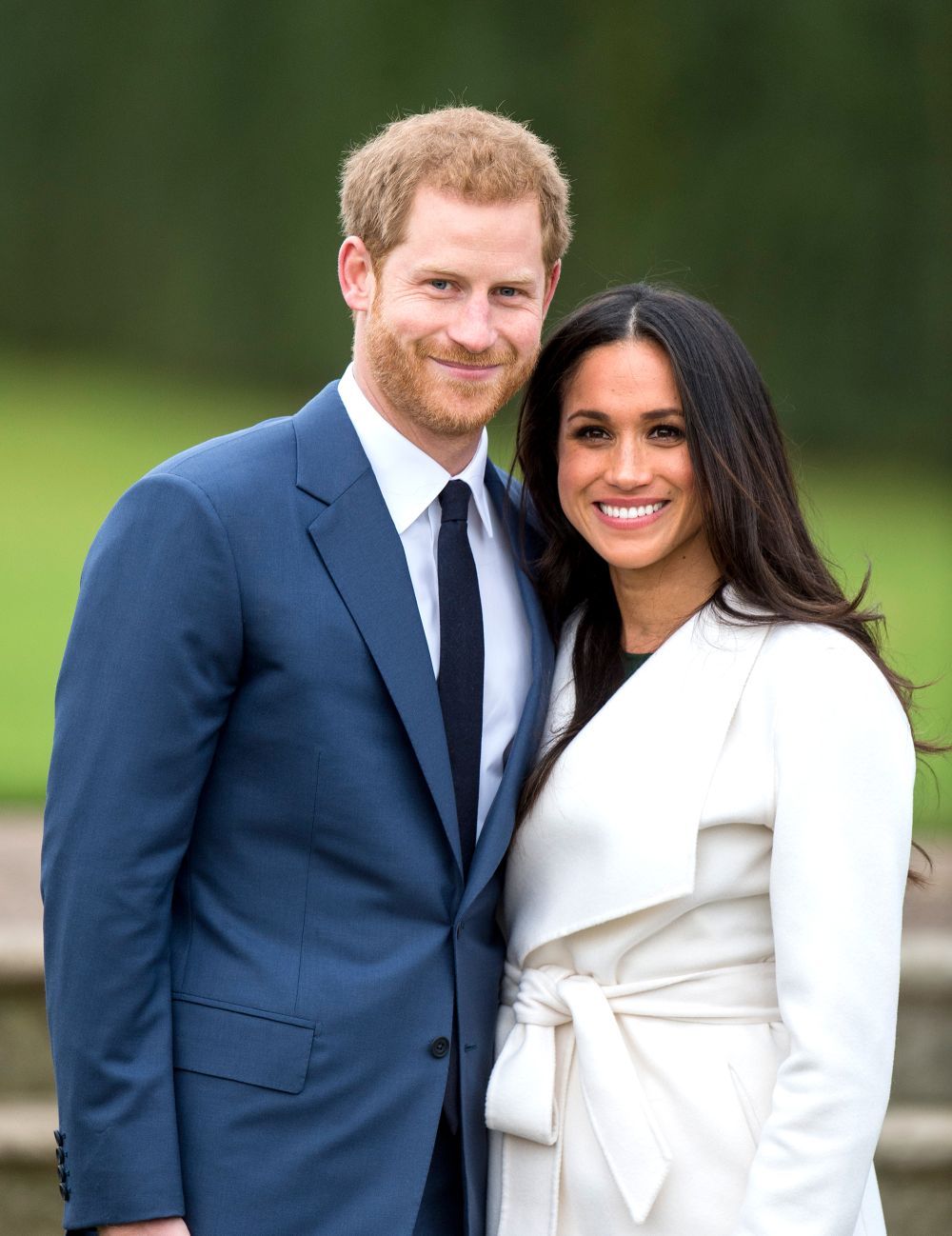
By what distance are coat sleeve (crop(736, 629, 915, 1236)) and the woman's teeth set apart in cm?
35

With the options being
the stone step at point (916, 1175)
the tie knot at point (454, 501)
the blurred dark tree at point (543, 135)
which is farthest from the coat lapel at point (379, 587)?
the blurred dark tree at point (543, 135)

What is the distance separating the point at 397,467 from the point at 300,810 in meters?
0.44

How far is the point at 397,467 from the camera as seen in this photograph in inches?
73.0

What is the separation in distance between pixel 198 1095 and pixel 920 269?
5302mm

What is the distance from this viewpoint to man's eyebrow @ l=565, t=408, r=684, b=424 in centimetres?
187

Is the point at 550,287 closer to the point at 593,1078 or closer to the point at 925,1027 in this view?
the point at 593,1078

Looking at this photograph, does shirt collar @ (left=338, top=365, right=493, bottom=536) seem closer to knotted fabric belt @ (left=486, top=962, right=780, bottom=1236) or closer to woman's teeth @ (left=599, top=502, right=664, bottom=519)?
woman's teeth @ (left=599, top=502, right=664, bottom=519)

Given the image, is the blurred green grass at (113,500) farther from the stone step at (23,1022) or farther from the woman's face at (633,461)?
the woman's face at (633,461)

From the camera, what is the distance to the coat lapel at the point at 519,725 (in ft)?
5.88

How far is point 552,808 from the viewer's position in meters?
1.83

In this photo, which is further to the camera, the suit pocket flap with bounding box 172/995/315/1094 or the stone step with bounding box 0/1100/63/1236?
the stone step with bounding box 0/1100/63/1236

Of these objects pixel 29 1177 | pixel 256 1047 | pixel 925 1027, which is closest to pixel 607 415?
pixel 256 1047

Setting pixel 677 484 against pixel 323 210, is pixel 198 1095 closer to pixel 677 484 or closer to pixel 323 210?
pixel 677 484

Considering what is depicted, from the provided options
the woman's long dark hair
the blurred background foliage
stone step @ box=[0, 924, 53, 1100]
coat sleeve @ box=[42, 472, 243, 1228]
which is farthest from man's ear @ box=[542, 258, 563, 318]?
the blurred background foliage
